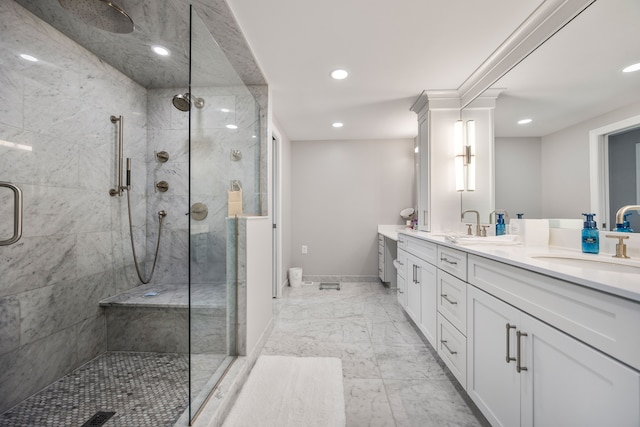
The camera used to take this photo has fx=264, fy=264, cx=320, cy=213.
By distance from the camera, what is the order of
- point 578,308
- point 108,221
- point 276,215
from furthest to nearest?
point 276,215, point 108,221, point 578,308

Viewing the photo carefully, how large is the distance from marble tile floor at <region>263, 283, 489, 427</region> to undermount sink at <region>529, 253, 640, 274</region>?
0.90 meters

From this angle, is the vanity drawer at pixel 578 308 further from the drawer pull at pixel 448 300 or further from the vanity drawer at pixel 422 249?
the vanity drawer at pixel 422 249

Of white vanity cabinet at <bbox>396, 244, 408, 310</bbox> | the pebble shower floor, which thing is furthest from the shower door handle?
white vanity cabinet at <bbox>396, 244, 408, 310</bbox>

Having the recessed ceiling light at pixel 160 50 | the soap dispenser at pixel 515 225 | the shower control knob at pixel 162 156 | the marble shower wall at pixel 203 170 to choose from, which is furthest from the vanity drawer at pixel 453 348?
the recessed ceiling light at pixel 160 50

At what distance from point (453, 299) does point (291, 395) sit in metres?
1.12

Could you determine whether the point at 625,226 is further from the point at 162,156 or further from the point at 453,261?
the point at 162,156

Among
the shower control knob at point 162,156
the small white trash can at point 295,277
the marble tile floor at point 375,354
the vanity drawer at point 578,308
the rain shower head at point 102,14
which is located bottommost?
the marble tile floor at point 375,354

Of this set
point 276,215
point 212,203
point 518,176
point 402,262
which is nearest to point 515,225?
point 518,176

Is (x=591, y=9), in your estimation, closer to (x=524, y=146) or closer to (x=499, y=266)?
(x=524, y=146)

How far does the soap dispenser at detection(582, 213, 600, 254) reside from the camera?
4.19 ft

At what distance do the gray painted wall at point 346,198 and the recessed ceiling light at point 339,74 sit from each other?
6.22 feet

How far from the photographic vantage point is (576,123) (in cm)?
144

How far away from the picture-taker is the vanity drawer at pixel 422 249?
1.94 m

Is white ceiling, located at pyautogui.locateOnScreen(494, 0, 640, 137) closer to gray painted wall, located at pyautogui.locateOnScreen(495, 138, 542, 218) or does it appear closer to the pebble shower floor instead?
gray painted wall, located at pyautogui.locateOnScreen(495, 138, 542, 218)
